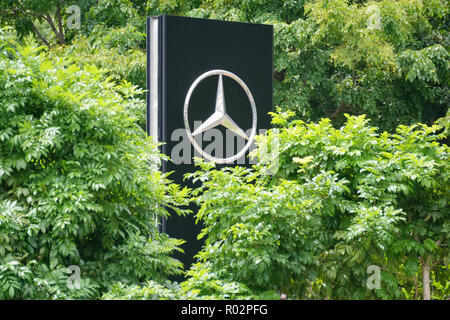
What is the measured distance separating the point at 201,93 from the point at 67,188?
10.8 feet

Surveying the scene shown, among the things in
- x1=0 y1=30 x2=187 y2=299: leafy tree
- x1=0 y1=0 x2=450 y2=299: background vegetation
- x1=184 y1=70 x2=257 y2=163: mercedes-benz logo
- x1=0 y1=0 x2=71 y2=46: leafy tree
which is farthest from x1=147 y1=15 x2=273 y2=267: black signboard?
x1=0 y1=0 x2=71 y2=46: leafy tree

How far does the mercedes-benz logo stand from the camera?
281 inches

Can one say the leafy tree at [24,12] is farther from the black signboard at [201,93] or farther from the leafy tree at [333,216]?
the leafy tree at [333,216]

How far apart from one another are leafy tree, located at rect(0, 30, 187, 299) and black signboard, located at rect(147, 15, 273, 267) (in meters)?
2.30

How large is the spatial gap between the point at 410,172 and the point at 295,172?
1.01m

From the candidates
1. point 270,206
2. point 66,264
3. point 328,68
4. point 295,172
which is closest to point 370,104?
Answer: point 328,68

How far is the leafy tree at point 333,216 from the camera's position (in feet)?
15.6

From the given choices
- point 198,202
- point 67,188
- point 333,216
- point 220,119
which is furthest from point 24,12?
→ point 67,188

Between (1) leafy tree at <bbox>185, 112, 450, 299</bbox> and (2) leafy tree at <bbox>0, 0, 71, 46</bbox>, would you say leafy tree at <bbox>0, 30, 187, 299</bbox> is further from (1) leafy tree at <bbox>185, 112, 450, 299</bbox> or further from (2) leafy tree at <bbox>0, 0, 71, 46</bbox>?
(2) leafy tree at <bbox>0, 0, 71, 46</bbox>

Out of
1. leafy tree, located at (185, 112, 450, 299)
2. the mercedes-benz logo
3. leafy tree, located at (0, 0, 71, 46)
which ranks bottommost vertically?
leafy tree, located at (185, 112, 450, 299)

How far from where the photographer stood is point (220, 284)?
4445 millimetres

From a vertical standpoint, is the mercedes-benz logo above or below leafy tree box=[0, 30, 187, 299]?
above
